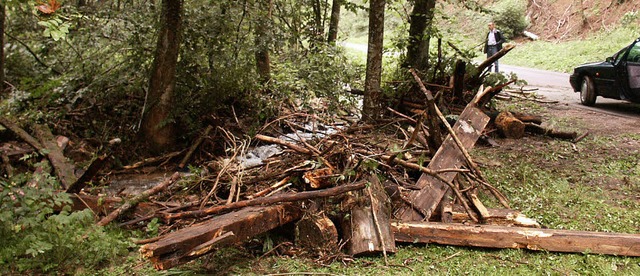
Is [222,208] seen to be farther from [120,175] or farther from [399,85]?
[399,85]

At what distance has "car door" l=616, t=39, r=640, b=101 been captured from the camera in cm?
1009

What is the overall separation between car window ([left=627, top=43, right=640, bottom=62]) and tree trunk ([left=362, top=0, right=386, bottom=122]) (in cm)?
577

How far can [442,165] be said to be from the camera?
6.21 meters

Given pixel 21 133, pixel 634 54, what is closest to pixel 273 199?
pixel 21 133

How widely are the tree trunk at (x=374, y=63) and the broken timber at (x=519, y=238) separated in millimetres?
4266

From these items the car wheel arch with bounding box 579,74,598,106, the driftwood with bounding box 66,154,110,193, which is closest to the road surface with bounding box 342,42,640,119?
the car wheel arch with bounding box 579,74,598,106

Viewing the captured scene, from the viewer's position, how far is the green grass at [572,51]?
752 inches

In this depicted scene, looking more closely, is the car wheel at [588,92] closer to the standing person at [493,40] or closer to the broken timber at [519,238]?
the standing person at [493,40]

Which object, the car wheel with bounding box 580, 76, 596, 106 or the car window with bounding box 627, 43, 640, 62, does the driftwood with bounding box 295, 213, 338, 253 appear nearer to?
the car window with bounding box 627, 43, 640, 62

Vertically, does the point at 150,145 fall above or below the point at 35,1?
below

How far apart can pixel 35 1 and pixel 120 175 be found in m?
4.59

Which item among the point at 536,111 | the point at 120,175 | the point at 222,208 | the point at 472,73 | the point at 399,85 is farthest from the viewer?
the point at 536,111

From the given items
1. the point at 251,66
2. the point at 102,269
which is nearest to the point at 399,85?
the point at 251,66

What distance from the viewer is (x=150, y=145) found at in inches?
352
